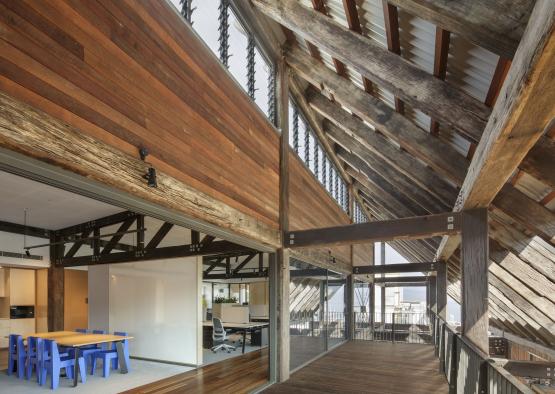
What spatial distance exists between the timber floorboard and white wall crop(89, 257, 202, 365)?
1.90ft

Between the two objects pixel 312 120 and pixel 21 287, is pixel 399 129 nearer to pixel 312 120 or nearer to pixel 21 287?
pixel 312 120

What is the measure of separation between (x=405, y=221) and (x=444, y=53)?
2672mm

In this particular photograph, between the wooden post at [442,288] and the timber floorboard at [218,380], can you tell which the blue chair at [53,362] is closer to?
the timber floorboard at [218,380]

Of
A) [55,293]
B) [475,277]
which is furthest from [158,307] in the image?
[475,277]

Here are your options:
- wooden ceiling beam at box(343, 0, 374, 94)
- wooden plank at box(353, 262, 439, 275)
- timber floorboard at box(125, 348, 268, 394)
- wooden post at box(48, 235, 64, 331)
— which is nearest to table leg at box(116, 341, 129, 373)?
timber floorboard at box(125, 348, 268, 394)

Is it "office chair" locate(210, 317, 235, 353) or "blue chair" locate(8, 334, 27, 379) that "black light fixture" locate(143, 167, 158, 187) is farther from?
"office chair" locate(210, 317, 235, 353)

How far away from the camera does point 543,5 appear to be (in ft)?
Result: 5.39

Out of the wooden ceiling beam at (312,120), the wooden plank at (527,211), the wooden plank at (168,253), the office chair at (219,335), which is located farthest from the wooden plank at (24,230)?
the wooden plank at (527,211)

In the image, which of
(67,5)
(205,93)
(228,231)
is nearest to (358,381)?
(228,231)

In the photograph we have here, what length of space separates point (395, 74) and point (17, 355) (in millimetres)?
7633

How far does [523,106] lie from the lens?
209 centimetres

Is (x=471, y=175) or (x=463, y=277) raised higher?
(x=471, y=175)

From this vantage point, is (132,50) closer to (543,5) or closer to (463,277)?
(543,5)

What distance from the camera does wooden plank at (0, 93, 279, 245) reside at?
7.27ft
